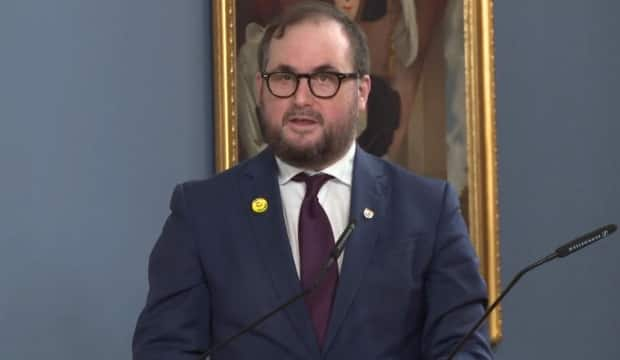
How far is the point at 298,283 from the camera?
7.13ft

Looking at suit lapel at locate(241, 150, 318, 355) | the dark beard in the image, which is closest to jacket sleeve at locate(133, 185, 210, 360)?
suit lapel at locate(241, 150, 318, 355)

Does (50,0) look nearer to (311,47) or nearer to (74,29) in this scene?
(74,29)

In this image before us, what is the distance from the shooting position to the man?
7.02ft

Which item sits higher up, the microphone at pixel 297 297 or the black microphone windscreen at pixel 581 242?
the black microphone windscreen at pixel 581 242

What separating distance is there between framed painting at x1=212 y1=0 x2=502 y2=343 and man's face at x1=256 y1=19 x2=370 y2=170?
85cm

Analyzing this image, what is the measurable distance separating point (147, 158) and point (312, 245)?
83cm

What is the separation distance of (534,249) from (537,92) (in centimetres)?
46

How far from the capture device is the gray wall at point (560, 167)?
10.5ft

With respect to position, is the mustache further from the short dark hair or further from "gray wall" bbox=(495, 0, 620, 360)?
"gray wall" bbox=(495, 0, 620, 360)

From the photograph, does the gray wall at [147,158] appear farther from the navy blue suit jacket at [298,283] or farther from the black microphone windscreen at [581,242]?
the black microphone windscreen at [581,242]

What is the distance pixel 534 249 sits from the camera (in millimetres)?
3195

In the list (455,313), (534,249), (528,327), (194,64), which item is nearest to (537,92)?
(534,249)

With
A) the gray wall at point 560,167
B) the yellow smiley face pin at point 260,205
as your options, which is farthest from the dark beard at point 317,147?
the gray wall at point 560,167

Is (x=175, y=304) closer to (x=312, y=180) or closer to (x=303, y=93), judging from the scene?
(x=312, y=180)
